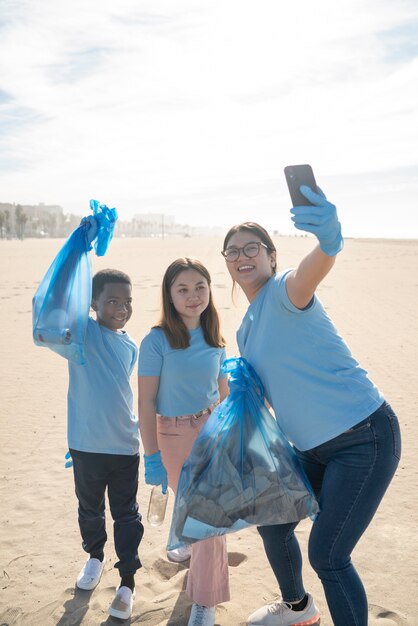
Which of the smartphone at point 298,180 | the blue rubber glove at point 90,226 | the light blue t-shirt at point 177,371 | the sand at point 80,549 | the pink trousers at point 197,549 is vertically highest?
the smartphone at point 298,180

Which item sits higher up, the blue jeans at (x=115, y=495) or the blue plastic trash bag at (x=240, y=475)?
the blue plastic trash bag at (x=240, y=475)

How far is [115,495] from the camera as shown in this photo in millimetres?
2896

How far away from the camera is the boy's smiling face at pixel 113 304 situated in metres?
2.95

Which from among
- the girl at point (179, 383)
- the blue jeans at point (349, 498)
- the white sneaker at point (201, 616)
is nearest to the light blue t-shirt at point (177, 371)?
the girl at point (179, 383)

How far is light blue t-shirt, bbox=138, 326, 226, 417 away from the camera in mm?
2783

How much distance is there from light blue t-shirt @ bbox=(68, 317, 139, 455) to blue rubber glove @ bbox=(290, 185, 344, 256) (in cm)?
140

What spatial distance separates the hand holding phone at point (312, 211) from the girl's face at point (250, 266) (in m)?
0.36

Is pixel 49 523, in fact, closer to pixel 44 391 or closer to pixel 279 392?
pixel 279 392

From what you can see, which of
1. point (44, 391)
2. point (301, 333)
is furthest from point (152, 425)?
point (44, 391)

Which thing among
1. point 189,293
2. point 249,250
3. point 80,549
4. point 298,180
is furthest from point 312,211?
point 80,549

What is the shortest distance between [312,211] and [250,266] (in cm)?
49

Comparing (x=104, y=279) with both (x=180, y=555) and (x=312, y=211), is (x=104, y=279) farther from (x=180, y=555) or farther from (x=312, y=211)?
(x=180, y=555)

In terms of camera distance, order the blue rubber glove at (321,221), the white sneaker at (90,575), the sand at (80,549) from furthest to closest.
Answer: the white sneaker at (90,575)
the sand at (80,549)
the blue rubber glove at (321,221)

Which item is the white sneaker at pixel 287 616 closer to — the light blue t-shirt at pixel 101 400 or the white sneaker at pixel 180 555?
the white sneaker at pixel 180 555
